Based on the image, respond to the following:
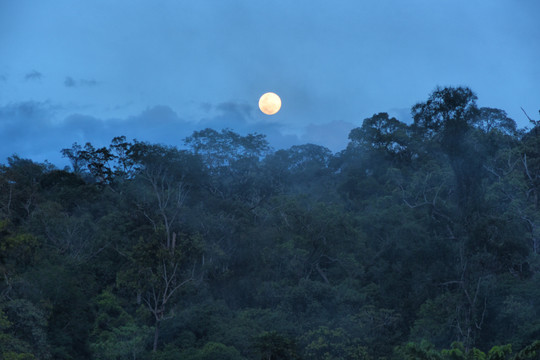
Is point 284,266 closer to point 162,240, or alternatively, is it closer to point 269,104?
point 162,240

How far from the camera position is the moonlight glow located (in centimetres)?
4028

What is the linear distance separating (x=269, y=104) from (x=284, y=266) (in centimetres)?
1566

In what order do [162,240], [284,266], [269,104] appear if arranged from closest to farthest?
[162,240] < [284,266] < [269,104]

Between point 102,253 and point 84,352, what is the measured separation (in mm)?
7530

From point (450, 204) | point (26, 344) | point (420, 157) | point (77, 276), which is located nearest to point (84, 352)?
point (77, 276)

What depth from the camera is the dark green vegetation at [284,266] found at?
21.5 m

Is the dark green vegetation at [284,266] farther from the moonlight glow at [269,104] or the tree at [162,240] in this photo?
the moonlight glow at [269,104]

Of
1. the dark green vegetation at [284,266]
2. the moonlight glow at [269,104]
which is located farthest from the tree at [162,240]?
the moonlight glow at [269,104]

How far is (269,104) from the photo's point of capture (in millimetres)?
40531

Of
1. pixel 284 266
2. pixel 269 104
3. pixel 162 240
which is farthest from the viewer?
pixel 269 104

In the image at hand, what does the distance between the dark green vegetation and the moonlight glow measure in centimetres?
671

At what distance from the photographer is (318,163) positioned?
57.8 meters

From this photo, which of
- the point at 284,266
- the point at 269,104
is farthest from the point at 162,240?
the point at 269,104

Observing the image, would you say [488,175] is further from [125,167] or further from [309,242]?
[125,167]
